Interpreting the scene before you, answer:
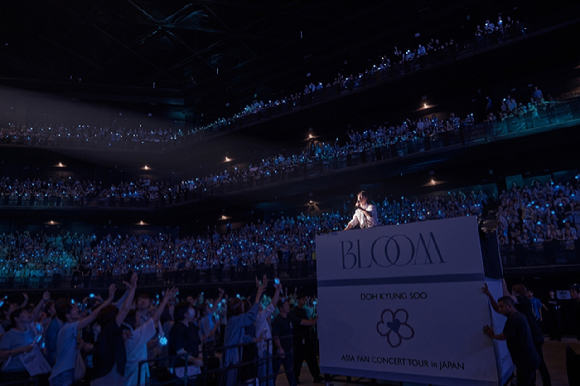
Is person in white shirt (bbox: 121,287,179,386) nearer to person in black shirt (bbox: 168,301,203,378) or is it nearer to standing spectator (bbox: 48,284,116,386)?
standing spectator (bbox: 48,284,116,386)

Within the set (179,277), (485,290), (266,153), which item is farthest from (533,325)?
(266,153)

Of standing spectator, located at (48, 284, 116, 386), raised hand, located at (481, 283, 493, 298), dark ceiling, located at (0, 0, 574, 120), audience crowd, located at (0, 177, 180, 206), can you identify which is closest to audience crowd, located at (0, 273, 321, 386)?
standing spectator, located at (48, 284, 116, 386)

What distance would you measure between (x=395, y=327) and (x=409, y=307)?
347mm

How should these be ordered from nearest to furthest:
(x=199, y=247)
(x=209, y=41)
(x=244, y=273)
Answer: (x=244, y=273), (x=199, y=247), (x=209, y=41)

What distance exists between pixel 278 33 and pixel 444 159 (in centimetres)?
1667

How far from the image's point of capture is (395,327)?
5344 millimetres

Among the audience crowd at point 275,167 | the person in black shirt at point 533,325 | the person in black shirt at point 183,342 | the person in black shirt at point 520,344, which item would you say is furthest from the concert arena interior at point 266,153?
the person in black shirt at point 533,325

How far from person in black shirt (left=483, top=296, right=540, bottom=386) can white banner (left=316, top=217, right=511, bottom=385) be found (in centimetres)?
17

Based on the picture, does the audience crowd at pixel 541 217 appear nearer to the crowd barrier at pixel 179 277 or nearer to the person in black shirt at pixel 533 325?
the person in black shirt at pixel 533 325

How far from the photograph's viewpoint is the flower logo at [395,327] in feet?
17.2

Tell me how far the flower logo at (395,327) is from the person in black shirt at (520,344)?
1186mm

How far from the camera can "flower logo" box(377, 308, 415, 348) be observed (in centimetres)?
525

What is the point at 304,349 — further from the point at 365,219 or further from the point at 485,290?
the point at 485,290

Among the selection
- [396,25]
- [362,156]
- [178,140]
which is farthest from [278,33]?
[362,156]
